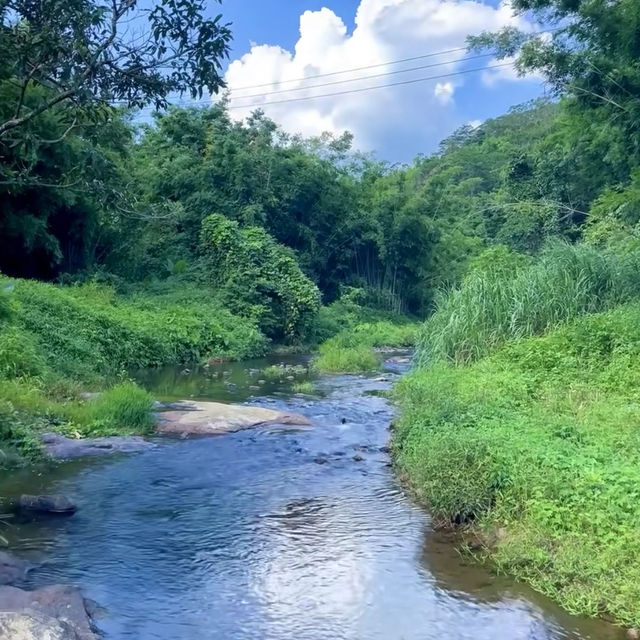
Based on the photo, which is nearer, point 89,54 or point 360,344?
point 89,54

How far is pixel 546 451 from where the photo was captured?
6.77m

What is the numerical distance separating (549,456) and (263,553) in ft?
9.14

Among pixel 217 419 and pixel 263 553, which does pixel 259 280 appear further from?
pixel 263 553

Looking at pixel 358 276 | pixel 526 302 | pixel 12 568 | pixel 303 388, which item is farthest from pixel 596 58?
pixel 358 276

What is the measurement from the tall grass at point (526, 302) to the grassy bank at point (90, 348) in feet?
18.0

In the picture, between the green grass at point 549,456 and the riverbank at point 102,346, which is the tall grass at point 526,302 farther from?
the riverbank at point 102,346

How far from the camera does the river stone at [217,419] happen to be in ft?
35.0

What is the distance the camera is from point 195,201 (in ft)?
86.7

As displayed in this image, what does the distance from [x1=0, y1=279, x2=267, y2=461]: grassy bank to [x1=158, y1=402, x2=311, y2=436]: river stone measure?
1.41ft

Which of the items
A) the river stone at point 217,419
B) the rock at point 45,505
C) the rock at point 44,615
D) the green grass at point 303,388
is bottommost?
the rock at point 44,615

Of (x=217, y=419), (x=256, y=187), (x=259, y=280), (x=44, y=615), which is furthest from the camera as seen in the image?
(x=256, y=187)

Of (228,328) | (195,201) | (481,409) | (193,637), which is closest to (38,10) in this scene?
(193,637)

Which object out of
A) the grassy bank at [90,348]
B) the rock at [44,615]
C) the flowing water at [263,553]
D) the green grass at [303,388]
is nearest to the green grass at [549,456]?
the flowing water at [263,553]

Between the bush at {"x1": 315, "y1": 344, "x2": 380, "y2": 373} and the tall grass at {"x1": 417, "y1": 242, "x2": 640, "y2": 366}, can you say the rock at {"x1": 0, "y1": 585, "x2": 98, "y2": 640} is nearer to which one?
the tall grass at {"x1": 417, "y1": 242, "x2": 640, "y2": 366}
